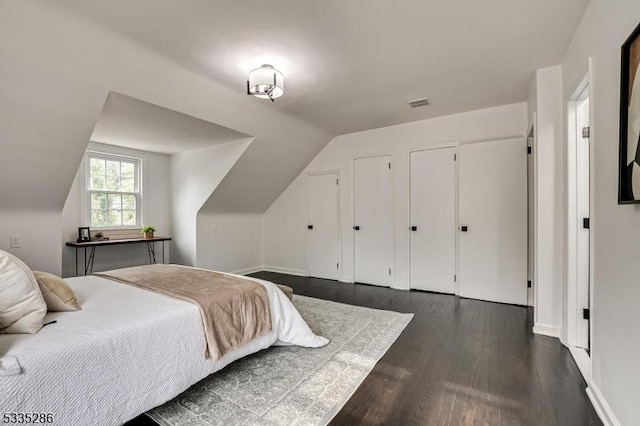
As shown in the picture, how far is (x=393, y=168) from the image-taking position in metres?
4.46

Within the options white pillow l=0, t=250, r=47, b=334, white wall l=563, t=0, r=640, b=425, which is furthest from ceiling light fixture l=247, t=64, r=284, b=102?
white wall l=563, t=0, r=640, b=425

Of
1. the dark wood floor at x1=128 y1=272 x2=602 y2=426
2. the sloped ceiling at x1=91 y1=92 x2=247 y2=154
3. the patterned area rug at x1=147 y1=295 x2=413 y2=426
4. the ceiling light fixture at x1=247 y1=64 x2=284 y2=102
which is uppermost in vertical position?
Answer: the ceiling light fixture at x1=247 y1=64 x2=284 y2=102

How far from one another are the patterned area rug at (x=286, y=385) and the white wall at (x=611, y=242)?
135 cm

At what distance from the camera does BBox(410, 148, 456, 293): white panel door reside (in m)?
4.05

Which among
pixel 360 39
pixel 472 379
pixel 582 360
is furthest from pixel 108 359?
pixel 582 360

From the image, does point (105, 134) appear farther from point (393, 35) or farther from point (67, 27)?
point (393, 35)

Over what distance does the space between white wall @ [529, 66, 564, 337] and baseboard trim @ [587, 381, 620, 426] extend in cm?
97

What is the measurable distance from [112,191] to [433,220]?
500 cm

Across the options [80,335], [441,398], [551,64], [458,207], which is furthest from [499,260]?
[80,335]

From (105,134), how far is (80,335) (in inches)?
140

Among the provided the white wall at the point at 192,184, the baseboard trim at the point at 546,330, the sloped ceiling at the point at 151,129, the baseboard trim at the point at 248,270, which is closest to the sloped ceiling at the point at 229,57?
the sloped ceiling at the point at 151,129

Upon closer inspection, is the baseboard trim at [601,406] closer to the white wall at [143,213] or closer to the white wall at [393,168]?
the white wall at [393,168]

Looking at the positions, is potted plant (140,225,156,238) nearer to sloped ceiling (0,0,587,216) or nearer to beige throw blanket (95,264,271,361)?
sloped ceiling (0,0,587,216)

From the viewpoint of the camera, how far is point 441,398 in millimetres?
1810
